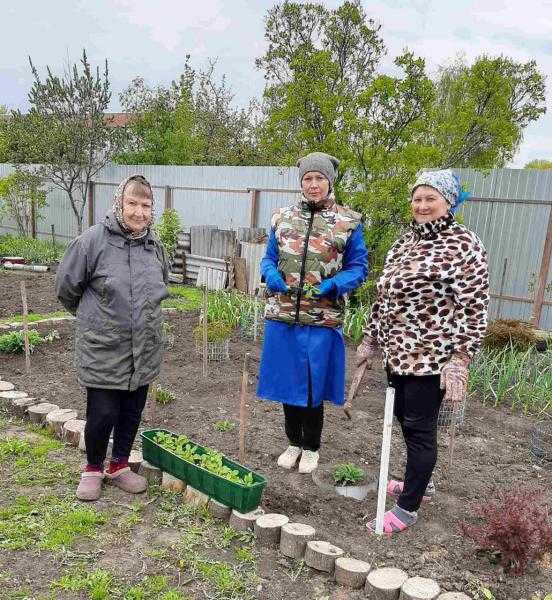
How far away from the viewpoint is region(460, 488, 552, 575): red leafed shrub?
7.50ft

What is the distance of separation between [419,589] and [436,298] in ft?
3.92

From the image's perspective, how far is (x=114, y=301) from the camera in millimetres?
2734

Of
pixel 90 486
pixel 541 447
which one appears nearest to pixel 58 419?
pixel 90 486

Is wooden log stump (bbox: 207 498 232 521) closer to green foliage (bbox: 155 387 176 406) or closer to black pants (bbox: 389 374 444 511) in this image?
black pants (bbox: 389 374 444 511)

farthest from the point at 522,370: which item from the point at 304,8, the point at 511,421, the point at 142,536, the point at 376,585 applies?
the point at 304,8

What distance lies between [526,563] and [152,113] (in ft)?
49.6

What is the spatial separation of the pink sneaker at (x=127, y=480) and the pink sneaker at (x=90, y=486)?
83mm

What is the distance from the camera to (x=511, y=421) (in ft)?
13.9

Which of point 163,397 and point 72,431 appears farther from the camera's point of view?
point 163,397

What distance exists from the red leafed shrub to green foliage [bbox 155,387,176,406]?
247cm

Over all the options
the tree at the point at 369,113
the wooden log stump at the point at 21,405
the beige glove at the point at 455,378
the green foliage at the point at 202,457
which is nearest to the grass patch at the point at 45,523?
the green foliage at the point at 202,457

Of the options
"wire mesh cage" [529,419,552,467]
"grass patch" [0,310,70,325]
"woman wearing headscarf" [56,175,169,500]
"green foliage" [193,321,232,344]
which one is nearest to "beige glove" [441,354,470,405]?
"woman wearing headscarf" [56,175,169,500]

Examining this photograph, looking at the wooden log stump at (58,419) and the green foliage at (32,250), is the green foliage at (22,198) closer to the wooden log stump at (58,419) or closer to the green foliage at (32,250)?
the green foliage at (32,250)

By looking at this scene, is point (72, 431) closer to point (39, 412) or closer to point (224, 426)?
point (39, 412)
